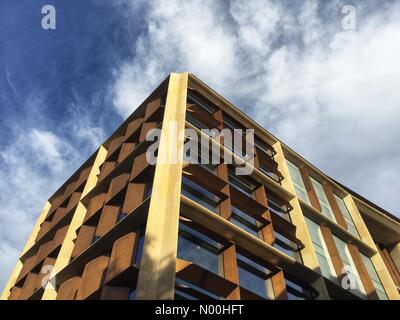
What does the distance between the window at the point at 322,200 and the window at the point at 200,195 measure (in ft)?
30.8

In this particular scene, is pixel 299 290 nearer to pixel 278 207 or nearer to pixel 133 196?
pixel 278 207

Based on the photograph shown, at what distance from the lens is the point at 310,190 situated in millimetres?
23188

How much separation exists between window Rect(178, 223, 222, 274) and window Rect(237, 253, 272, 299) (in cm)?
118

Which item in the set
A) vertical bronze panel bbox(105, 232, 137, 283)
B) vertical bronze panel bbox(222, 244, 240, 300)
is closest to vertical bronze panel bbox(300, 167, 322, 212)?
vertical bronze panel bbox(222, 244, 240, 300)

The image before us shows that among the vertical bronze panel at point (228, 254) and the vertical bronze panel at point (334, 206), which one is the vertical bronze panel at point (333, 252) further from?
the vertical bronze panel at point (228, 254)

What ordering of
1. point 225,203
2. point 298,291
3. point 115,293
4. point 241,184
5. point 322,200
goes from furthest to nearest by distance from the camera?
point 322,200 < point 241,184 < point 298,291 < point 225,203 < point 115,293

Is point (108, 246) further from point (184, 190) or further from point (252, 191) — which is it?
point (252, 191)

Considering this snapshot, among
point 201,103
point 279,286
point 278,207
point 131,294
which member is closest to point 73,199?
point 201,103

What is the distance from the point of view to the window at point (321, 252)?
17719mm

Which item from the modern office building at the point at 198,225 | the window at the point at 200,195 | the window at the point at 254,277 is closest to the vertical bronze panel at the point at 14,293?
the modern office building at the point at 198,225

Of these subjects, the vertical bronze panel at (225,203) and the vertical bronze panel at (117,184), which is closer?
the vertical bronze panel at (225,203)

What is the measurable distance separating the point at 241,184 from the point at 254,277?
553cm

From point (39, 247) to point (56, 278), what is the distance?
8.03 metres

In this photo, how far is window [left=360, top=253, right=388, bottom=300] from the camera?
63.9 ft
